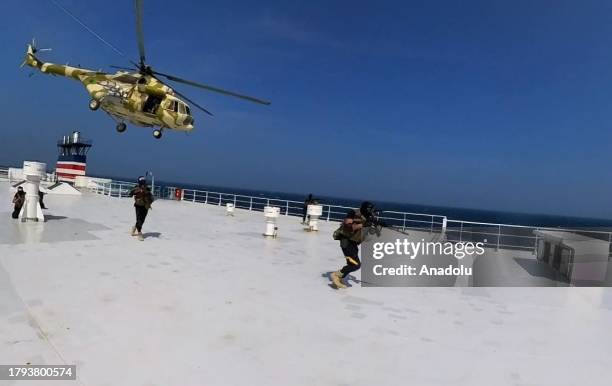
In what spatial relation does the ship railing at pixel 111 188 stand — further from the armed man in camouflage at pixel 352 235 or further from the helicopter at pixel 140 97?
the armed man in camouflage at pixel 352 235

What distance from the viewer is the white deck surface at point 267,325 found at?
375cm

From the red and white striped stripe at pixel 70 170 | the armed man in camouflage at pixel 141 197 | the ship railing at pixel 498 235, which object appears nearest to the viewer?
the armed man in camouflage at pixel 141 197

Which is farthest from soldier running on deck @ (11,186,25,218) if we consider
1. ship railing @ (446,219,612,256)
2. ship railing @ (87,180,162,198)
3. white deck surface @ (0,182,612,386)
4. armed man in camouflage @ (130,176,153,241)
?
ship railing @ (87,180,162,198)

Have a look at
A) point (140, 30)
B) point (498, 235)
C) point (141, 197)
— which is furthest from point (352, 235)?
point (140, 30)

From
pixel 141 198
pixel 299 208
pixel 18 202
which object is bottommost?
pixel 18 202

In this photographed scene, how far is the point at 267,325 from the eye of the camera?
4.87 m

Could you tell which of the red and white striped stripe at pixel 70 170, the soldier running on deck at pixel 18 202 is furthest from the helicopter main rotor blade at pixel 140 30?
the red and white striped stripe at pixel 70 170

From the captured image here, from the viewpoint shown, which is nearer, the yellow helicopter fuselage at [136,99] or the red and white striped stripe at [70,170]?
the yellow helicopter fuselage at [136,99]

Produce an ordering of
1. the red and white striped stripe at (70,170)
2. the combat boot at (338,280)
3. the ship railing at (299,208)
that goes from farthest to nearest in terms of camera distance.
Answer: the red and white striped stripe at (70,170) → the ship railing at (299,208) → the combat boot at (338,280)

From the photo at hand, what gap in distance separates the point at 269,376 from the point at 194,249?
645cm

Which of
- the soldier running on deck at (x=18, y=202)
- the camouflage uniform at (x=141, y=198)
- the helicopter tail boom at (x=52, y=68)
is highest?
the helicopter tail boom at (x=52, y=68)

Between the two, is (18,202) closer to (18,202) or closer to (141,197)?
(18,202)

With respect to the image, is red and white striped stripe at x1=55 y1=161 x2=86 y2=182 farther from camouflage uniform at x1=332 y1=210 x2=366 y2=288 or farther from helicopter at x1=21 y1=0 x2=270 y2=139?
camouflage uniform at x1=332 y1=210 x2=366 y2=288

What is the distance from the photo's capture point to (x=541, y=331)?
211 inches
